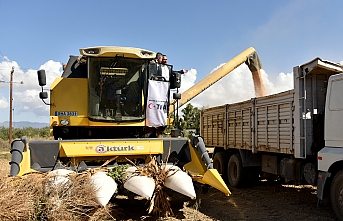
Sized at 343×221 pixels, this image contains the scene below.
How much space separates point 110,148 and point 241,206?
10.4ft

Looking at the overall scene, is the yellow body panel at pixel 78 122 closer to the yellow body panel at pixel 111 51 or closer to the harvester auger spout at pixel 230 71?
the yellow body panel at pixel 111 51

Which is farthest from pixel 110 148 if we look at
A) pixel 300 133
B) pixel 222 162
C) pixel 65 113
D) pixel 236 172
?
pixel 222 162

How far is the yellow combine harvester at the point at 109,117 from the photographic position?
642cm

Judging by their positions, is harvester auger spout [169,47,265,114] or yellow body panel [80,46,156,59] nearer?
yellow body panel [80,46,156,59]

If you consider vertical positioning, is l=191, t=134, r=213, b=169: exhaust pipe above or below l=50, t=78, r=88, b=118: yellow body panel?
below

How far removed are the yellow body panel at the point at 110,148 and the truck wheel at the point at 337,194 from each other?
324 centimetres

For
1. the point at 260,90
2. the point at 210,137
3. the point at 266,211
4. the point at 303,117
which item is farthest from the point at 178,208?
the point at 260,90

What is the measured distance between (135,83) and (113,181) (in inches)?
103

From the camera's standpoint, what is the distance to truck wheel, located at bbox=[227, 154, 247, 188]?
31.4 feet

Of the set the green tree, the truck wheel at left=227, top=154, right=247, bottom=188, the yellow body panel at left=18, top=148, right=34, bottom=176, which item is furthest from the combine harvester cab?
the green tree

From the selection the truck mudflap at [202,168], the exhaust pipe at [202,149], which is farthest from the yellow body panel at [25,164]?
the exhaust pipe at [202,149]

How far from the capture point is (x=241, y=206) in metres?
7.43

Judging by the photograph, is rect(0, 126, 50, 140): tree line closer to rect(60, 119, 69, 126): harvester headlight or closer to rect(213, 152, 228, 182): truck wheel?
rect(213, 152, 228, 182): truck wheel

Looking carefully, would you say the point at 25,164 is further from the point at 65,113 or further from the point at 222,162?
the point at 222,162
